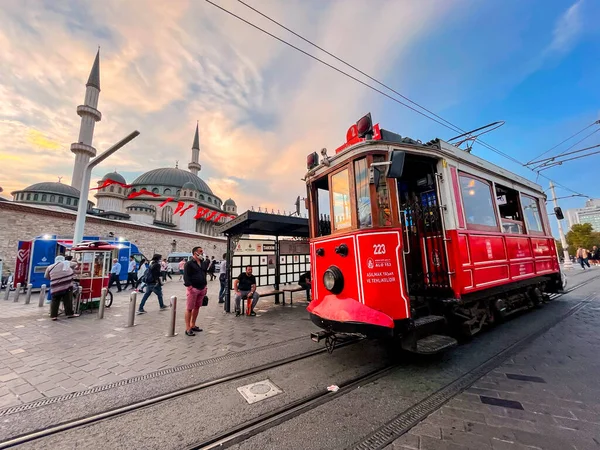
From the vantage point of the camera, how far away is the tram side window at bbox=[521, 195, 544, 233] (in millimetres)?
6519

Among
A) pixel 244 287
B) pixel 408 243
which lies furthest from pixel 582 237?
pixel 244 287

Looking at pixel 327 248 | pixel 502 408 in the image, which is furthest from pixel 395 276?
pixel 502 408

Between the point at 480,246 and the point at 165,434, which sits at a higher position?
the point at 480,246

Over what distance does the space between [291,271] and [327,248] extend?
20.6 ft

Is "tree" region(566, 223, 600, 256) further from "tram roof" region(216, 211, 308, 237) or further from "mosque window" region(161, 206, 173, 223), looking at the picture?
"mosque window" region(161, 206, 173, 223)

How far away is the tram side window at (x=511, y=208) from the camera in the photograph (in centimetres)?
592

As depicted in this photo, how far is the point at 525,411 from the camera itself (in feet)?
8.41

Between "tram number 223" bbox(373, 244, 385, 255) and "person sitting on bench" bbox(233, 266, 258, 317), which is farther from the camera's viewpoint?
"person sitting on bench" bbox(233, 266, 258, 317)

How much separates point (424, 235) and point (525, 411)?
2.80 m

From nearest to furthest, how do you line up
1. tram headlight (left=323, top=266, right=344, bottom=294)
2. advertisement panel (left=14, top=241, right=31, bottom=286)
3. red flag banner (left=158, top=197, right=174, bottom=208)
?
tram headlight (left=323, top=266, right=344, bottom=294) → advertisement panel (left=14, top=241, right=31, bottom=286) → red flag banner (left=158, top=197, right=174, bottom=208)

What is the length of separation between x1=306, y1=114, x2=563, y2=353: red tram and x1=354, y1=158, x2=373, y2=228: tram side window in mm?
15

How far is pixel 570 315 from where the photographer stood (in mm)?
6348

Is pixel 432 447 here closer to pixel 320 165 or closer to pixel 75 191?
pixel 320 165

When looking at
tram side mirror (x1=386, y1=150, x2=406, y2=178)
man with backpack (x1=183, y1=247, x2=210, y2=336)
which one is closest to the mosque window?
man with backpack (x1=183, y1=247, x2=210, y2=336)
